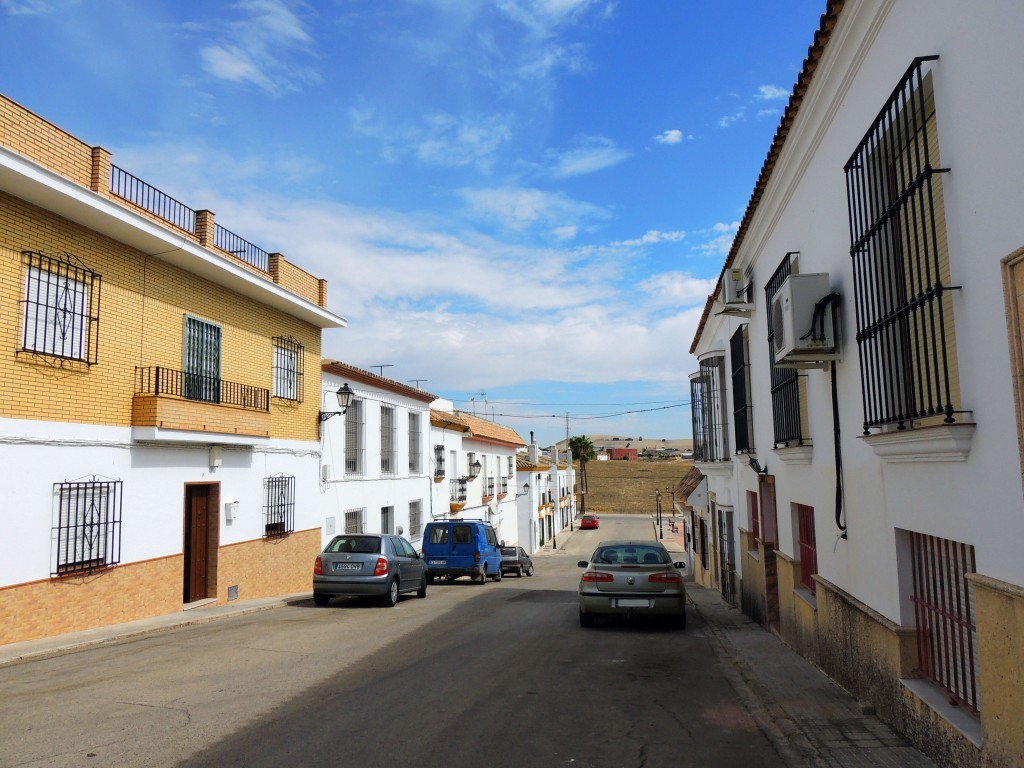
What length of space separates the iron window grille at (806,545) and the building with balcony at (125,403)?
33.8 ft

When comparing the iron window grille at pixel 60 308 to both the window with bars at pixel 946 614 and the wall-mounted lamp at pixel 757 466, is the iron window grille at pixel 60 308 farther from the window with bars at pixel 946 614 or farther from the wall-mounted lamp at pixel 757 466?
the window with bars at pixel 946 614

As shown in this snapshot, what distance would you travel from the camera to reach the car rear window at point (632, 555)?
1276 cm

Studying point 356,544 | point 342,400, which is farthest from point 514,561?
point 356,544

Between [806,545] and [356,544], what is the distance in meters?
8.93

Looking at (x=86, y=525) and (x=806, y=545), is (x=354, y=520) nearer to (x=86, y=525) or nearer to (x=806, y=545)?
(x=86, y=525)

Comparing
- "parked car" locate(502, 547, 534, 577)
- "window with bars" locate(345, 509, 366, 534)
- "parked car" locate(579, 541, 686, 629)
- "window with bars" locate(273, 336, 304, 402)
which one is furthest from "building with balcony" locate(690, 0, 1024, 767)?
"parked car" locate(502, 547, 534, 577)

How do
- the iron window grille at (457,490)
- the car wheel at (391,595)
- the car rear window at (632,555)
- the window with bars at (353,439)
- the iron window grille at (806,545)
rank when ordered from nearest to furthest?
the iron window grille at (806,545) < the car rear window at (632,555) < the car wheel at (391,595) < the window with bars at (353,439) < the iron window grille at (457,490)

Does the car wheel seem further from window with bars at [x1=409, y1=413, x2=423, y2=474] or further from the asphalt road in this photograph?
window with bars at [x1=409, y1=413, x2=423, y2=474]

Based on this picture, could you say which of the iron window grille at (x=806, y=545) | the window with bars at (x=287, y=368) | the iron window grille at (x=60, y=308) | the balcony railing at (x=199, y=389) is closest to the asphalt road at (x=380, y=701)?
the iron window grille at (x=806, y=545)

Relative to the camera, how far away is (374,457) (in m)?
23.7

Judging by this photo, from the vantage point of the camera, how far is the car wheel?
15.1 meters

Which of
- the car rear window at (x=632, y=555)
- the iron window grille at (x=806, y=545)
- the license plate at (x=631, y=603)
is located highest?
the iron window grille at (x=806, y=545)

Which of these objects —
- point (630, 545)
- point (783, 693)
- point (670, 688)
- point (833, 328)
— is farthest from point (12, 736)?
point (630, 545)

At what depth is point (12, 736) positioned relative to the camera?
5914 mm
